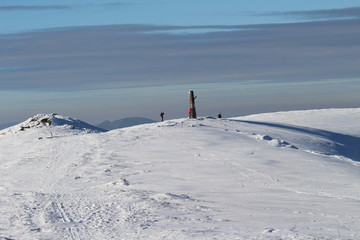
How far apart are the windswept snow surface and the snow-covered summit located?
4267 millimetres

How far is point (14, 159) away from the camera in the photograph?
25.0 metres

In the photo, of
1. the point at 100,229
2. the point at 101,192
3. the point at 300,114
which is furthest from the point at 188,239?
the point at 300,114

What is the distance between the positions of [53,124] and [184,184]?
21.7m

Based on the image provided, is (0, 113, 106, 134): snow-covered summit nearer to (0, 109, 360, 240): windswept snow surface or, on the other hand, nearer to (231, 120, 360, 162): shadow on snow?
(0, 109, 360, 240): windswept snow surface

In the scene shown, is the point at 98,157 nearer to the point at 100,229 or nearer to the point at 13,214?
the point at 13,214

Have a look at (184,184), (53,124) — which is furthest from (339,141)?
(53,124)

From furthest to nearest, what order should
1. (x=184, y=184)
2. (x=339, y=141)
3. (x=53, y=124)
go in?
1. (x=53, y=124)
2. (x=339, y=141)
3. (x=184, y=184)

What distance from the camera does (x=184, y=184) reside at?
673 inches

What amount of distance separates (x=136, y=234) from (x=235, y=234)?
1.82 metres

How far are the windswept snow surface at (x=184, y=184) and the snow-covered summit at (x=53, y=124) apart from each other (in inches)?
168

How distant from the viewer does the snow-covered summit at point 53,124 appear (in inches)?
1441

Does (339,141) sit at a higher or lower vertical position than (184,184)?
lower

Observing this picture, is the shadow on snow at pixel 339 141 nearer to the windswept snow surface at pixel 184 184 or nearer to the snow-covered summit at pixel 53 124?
the windswept snow surface at pixel 184 184

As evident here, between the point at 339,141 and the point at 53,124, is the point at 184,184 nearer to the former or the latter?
the point at 339,141
